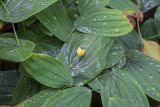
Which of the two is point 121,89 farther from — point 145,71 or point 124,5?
point 124,5

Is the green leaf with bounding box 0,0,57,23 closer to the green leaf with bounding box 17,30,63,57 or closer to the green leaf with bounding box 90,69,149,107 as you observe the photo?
the green leaf with bounding box 17,30,63,57

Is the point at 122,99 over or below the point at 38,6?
below

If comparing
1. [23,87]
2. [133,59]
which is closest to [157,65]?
[133,59]

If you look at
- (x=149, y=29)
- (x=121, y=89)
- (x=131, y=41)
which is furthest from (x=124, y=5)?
(x=121, y=89)

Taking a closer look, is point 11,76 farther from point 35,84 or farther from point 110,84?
point 110,84

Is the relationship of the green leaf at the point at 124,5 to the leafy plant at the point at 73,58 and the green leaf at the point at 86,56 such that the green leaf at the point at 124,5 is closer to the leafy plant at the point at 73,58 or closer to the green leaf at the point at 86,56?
the leafy plant at the point at 73,58

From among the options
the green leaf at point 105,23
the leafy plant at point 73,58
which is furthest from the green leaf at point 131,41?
the green leaf at point 105,23
